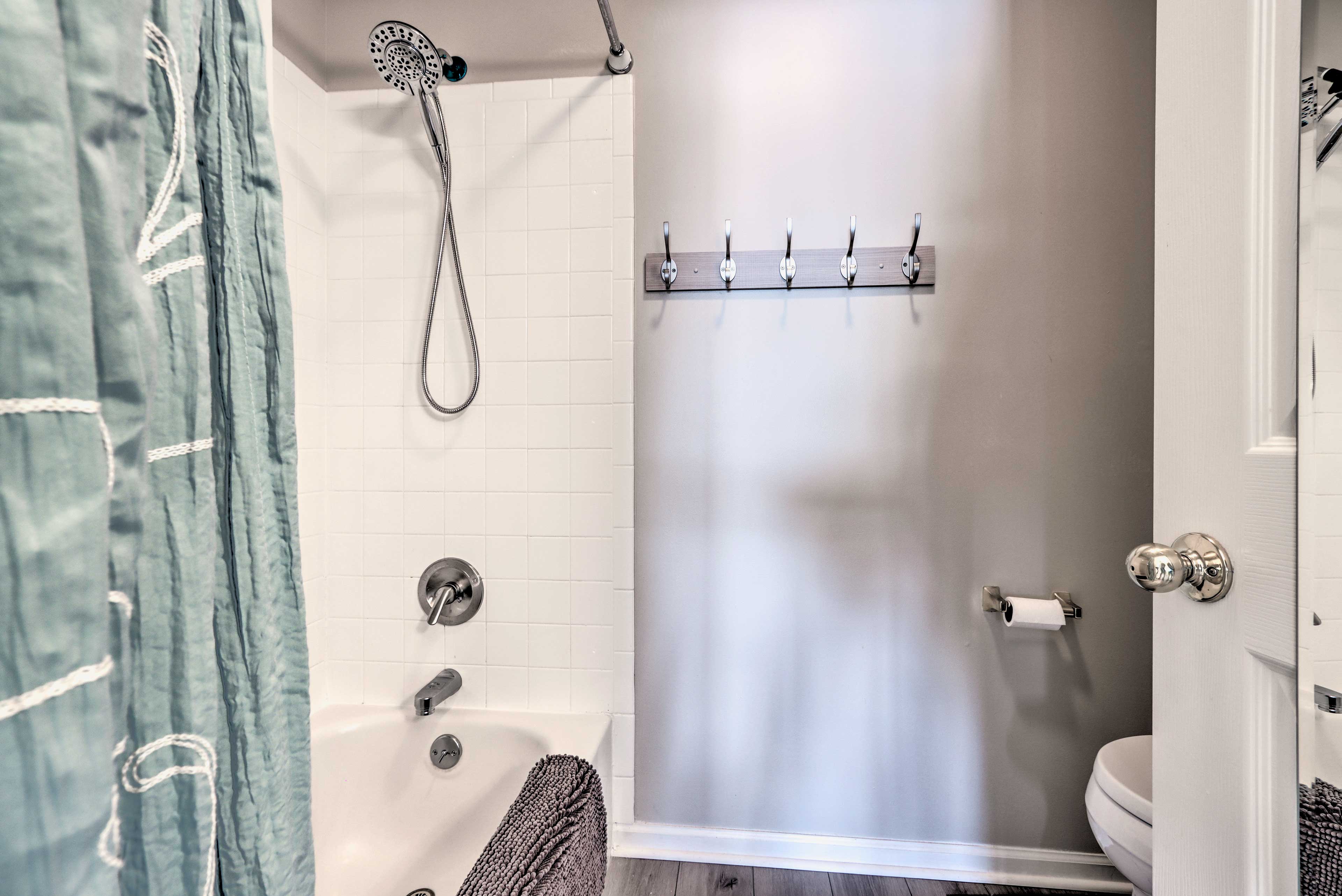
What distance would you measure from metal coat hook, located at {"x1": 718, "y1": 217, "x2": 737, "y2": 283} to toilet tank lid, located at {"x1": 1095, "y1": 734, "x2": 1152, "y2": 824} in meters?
1.32

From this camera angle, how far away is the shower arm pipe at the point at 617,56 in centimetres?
138

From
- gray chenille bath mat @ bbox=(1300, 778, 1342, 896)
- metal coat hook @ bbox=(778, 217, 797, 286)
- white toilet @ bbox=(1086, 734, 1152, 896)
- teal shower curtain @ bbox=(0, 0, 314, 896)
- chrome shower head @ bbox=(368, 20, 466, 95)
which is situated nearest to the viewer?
teal shower curtain @ bbox=(0, 0, 314, 896)

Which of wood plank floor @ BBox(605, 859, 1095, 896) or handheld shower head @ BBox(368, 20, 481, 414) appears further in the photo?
wood plank floor @ BBox(605, 859, 1095, 896)

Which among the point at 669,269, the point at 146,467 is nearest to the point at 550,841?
the point at 146,467

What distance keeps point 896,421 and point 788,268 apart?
0.47m

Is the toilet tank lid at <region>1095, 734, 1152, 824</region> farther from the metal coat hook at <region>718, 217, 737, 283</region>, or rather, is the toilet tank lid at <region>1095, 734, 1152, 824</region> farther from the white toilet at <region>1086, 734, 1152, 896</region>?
the metal coat hook at <region>718, 217, 737, 283</region>

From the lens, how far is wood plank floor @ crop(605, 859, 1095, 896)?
1.39 metres

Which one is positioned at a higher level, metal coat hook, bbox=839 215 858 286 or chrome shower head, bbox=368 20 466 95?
chrome shower head, bbox=368 20 466 95

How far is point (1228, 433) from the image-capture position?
1.83 ft

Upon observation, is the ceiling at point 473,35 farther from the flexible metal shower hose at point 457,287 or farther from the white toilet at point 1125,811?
the white toilet at point 1125,811

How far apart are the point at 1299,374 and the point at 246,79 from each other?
0.90 meters

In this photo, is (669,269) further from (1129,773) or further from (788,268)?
(1129,773)

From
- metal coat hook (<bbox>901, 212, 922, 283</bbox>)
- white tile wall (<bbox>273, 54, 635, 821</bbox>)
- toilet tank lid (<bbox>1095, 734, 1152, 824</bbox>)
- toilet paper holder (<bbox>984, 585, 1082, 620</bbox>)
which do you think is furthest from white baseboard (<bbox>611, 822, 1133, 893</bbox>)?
metal coat hook (<bbox>901, 212, 922, 283</bbox>)

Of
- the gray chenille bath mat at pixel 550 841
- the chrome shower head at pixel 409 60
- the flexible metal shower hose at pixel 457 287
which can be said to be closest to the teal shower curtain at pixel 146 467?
the gray chenille bath mat at pixel 550 841
